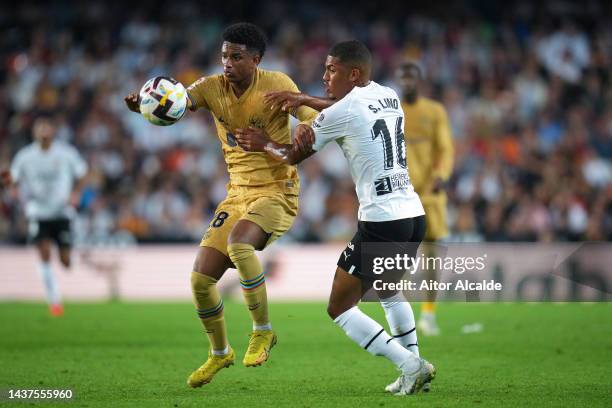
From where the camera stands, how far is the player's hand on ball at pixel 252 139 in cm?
750

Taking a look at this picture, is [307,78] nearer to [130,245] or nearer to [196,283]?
[130,245]

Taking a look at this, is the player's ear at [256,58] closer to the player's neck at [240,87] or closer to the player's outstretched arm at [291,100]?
the player's neck at [240,87]

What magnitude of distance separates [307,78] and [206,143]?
8.60 ft

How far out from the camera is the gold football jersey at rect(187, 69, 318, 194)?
8.12 meters

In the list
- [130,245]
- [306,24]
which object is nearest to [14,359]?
[130,245]

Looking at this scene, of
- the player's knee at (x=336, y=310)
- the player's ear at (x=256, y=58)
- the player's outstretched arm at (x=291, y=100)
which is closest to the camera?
the player's knee at (x=336, y=310)

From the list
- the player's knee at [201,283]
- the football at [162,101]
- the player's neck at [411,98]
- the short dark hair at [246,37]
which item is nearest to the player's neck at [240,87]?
the short dark hair at [246,37]

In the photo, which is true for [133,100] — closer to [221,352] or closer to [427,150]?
[221,352]

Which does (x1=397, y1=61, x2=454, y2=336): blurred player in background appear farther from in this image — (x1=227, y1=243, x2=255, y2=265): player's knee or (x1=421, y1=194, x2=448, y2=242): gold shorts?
(x1=227, y1=243, x2=255, y2=265): player's knee

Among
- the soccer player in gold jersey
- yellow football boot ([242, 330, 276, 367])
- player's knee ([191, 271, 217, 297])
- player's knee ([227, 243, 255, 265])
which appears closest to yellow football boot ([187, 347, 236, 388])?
the soccer player in gold jersey

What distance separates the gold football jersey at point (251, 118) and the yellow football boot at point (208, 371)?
1.40 meters

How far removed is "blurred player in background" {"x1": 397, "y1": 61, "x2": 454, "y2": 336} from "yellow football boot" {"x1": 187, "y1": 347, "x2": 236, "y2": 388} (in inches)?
167

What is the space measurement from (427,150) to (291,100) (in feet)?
14.2

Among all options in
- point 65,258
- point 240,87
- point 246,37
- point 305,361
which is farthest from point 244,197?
point 65,258
